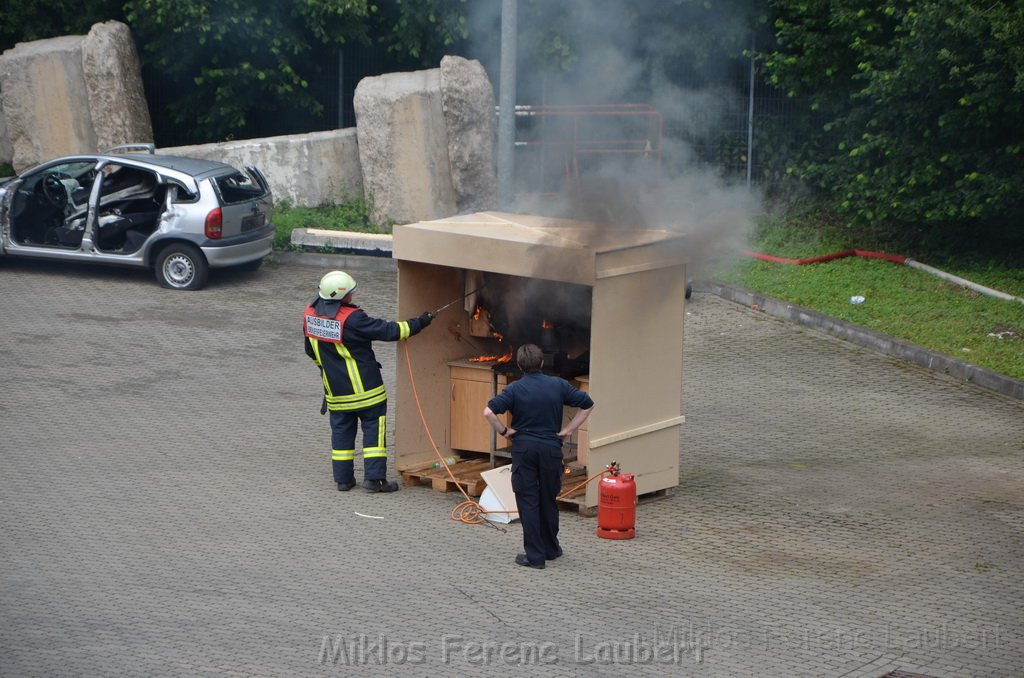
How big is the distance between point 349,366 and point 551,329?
5.07ft

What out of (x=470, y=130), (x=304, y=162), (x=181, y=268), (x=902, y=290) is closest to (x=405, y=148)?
(x=470, y=130)

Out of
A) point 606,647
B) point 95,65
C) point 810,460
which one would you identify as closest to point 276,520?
point 606,647

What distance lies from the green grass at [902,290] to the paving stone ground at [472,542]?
104 centimetres

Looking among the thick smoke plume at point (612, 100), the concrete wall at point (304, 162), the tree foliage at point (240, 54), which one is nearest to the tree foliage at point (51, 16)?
the tree foliage at point (240, 54)

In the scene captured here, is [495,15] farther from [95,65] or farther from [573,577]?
[573,577]

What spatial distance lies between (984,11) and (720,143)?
639 centimetres

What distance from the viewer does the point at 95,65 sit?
19453mm

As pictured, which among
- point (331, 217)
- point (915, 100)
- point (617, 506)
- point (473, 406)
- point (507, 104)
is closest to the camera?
point (617, 506)

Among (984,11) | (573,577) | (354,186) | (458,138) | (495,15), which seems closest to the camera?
(573,577)

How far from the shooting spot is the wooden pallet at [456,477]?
363 inches

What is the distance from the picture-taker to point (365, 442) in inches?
364

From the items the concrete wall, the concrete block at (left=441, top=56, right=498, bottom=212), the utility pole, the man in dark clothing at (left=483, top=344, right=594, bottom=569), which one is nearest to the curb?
the utility pole

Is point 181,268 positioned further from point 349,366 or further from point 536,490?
point 536,490

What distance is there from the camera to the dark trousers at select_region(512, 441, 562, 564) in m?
7.80
